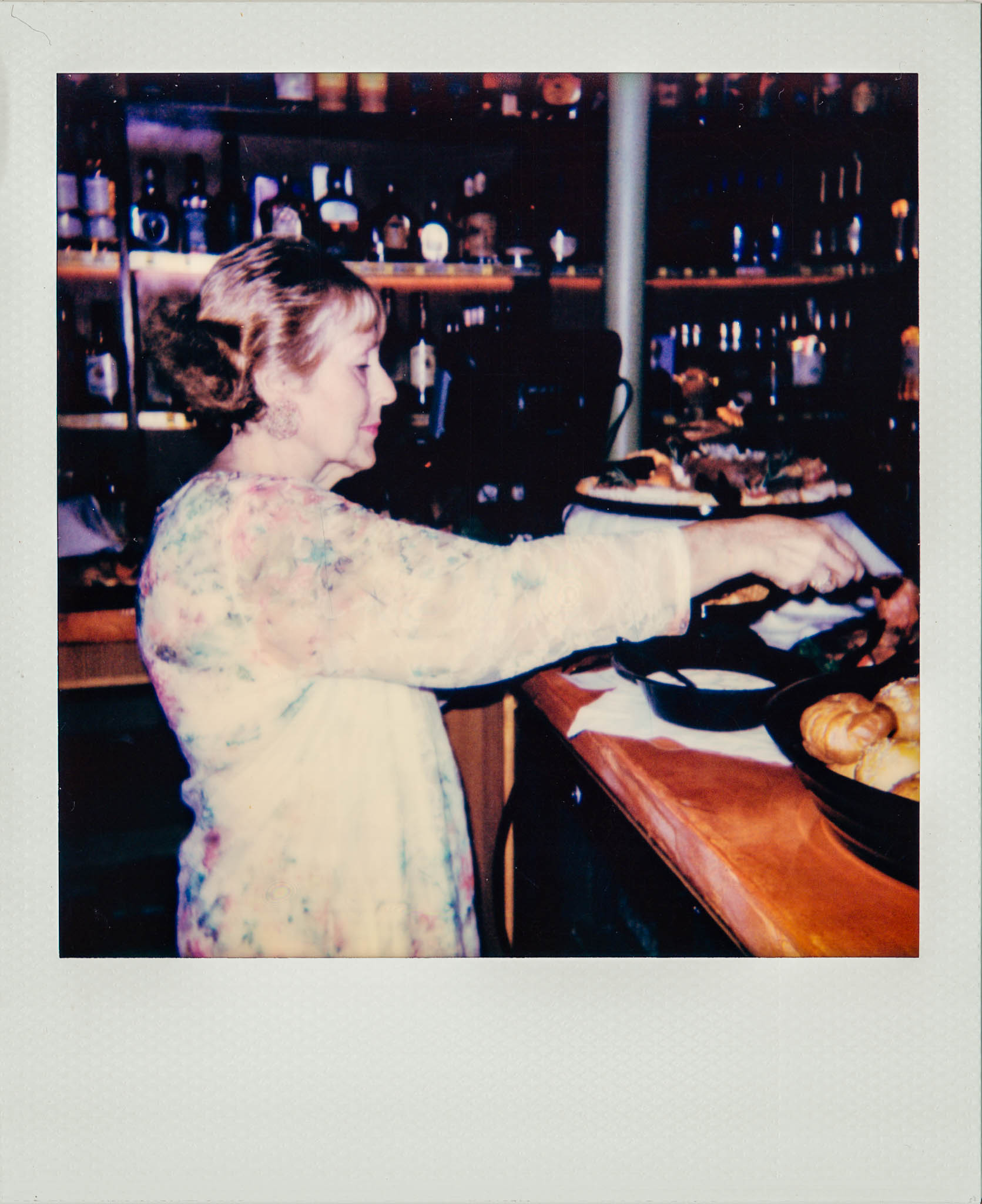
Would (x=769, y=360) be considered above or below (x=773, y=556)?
above

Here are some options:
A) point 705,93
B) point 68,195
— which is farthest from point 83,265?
point 705,93

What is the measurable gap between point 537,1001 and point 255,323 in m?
1.04

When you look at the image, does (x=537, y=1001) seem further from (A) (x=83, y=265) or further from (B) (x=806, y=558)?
(A) (x=83, y=265)

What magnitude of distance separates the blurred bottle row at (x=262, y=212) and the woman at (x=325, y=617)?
3.7 inches

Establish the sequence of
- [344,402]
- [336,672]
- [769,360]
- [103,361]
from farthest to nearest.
Answer: [769,360] → [103,361] → [344,402] → [336,672]

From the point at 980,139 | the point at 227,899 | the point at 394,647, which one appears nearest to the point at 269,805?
the point at 227,899

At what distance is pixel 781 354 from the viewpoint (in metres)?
1.51

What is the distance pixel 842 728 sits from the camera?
3.30ft

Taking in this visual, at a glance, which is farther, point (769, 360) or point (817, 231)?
point (769, 360)

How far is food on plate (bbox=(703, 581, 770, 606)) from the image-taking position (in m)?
1.22

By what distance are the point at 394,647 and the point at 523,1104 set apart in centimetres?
75

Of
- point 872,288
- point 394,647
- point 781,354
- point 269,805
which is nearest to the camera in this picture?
point 394,647

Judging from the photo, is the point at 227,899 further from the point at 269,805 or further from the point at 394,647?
the point at 394,647

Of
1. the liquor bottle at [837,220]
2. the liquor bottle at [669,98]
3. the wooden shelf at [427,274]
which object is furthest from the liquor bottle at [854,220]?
the wooden shelf at [427,274]
